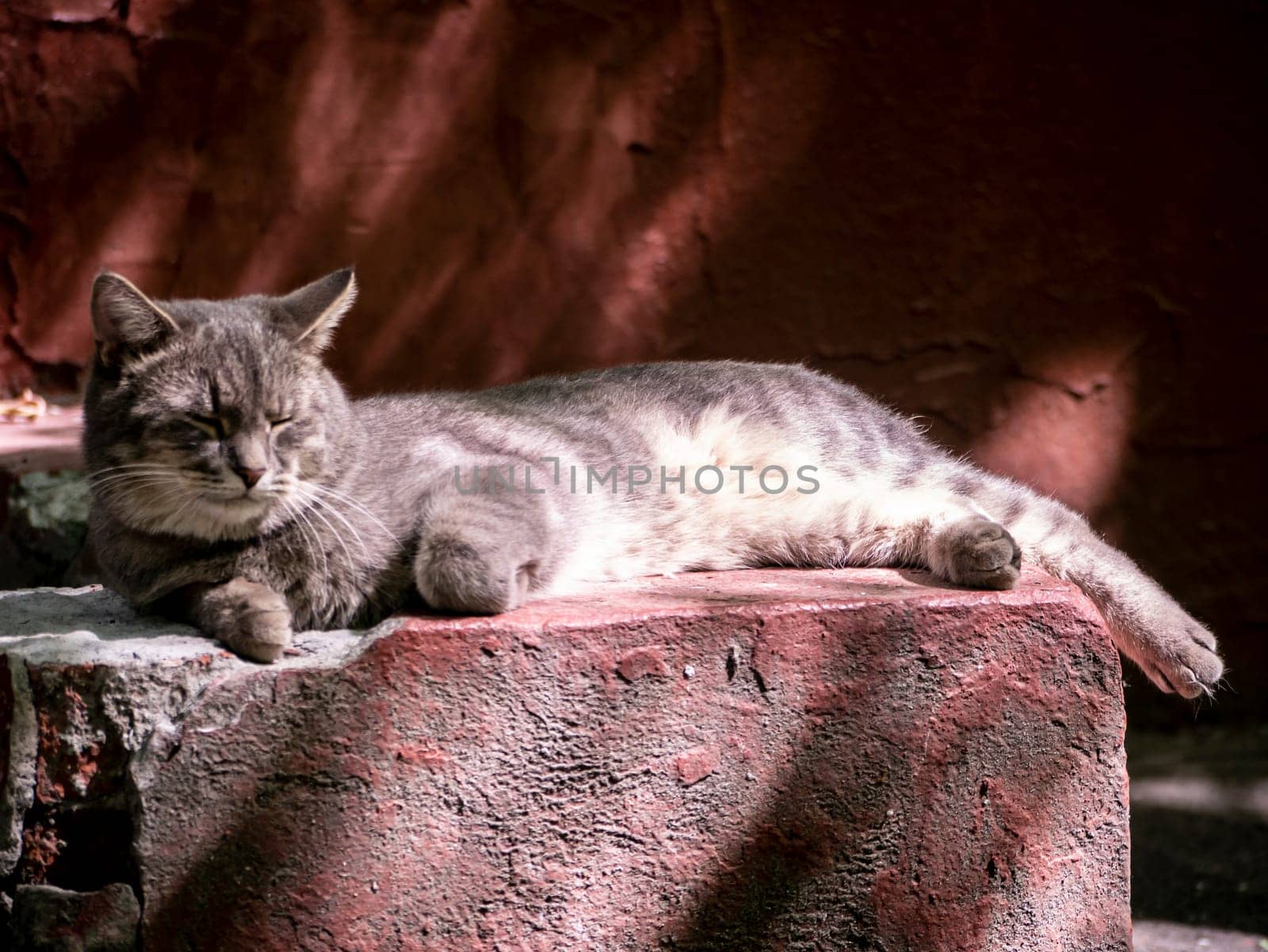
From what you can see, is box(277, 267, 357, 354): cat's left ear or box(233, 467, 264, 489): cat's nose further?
box(277, 267, 357, 354): cat's left ear

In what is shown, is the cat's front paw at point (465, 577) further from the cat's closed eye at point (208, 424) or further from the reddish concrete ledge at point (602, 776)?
the cat's closed eye at point (208, 424)

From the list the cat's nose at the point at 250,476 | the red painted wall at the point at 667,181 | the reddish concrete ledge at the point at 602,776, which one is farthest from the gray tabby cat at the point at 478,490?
the red painted wall at the point at 667,181

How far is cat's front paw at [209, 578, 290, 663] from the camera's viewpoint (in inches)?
89.6

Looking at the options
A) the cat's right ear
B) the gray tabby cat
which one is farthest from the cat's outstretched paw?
the cat's right ear

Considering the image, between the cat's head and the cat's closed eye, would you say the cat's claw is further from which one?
the cat's closed eye

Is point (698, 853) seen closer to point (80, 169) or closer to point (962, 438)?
point (962, 438)

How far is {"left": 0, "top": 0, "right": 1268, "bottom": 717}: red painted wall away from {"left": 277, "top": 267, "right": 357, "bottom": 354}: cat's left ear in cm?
177

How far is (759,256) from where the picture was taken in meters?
4.61

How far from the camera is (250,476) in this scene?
7.86 ft

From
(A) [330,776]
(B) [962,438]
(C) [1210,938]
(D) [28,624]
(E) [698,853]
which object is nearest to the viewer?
(A) [330,776]

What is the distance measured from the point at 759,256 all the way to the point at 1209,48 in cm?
186

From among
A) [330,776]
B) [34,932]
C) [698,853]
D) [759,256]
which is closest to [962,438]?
[759,256]

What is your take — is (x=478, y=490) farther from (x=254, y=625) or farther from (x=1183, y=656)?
(x=1183, y=656)

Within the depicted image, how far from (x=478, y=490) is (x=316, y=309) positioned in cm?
52
